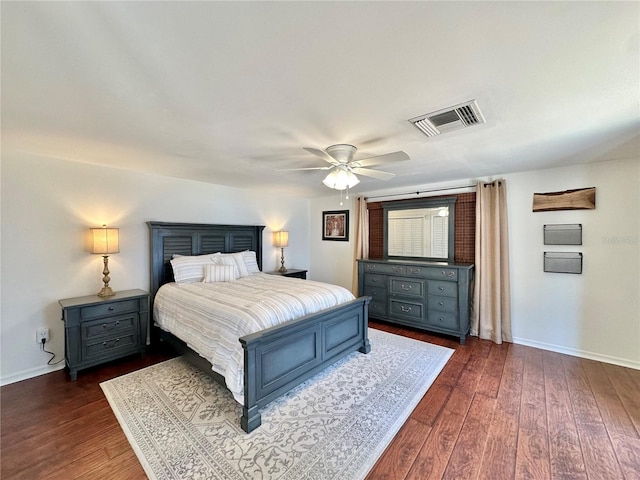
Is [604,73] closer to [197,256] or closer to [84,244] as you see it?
[197,256]

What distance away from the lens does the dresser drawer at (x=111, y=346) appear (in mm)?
2818

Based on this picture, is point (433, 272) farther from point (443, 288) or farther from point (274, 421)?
point (274, 421)

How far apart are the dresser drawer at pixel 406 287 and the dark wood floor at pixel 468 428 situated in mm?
1218

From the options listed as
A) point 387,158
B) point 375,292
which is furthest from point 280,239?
point 387,158

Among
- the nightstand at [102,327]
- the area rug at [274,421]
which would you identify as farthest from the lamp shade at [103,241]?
the area rug at [274,421]

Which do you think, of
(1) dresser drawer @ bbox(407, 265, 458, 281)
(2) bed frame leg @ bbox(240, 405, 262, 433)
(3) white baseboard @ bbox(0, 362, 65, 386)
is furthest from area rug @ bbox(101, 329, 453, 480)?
(1) dresser drawer @ bbox(407, 265, 458, 281)

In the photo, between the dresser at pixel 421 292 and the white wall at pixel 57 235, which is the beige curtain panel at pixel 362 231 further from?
the white wall at pixel 57 235

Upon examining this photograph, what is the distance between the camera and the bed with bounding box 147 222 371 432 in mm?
2074

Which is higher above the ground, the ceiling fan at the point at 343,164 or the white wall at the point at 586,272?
the ceiling fan at the point at 343,164

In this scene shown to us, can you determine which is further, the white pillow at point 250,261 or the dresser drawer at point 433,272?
the white pillow at point 250,261

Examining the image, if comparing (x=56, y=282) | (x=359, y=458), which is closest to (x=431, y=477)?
(x=359, y=458)

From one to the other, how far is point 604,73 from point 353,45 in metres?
1.40

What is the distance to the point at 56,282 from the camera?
2.97 meters

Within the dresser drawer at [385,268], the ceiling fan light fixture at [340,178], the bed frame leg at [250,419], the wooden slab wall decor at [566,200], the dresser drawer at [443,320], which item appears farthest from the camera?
the dresser drawer at [385,268]
